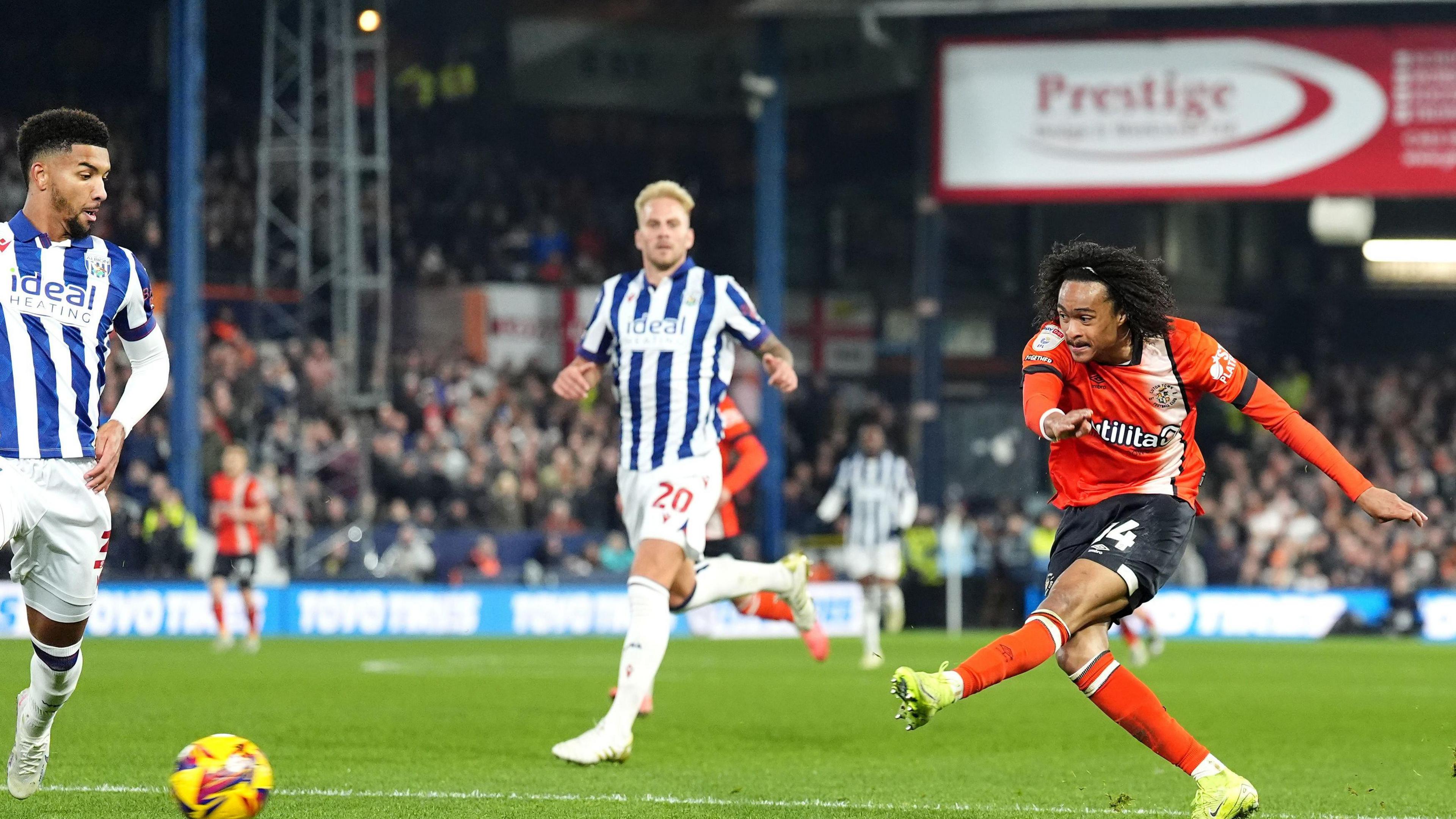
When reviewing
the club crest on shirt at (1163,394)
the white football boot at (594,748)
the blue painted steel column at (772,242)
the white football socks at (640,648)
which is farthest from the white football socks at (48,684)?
the blue painted steel column at (772,242)

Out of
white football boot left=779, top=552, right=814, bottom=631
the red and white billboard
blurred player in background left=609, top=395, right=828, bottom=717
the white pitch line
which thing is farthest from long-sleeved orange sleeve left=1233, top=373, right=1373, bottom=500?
the red and white billboard

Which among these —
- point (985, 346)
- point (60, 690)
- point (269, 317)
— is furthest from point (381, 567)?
point (60, 690)

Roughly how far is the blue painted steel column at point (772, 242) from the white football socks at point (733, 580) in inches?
595

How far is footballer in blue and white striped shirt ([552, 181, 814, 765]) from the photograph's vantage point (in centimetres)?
861

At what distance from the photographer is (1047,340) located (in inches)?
257

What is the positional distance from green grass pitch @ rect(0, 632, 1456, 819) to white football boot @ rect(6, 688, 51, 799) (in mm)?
73

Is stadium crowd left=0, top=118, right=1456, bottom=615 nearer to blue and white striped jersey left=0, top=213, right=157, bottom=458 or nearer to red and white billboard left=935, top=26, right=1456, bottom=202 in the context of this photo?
red and white billboard left=935, top=26, right=1456, bottom=202

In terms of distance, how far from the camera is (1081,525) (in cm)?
655

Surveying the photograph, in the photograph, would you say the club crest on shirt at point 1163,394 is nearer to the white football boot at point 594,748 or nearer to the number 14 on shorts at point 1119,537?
the number 14 on shorts at point 1119,537

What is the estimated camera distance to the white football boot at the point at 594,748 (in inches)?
317

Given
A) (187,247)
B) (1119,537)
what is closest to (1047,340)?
(1119,537)

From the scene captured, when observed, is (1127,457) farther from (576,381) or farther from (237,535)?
(237,535)

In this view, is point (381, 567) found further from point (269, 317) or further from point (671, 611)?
point (671, 611)

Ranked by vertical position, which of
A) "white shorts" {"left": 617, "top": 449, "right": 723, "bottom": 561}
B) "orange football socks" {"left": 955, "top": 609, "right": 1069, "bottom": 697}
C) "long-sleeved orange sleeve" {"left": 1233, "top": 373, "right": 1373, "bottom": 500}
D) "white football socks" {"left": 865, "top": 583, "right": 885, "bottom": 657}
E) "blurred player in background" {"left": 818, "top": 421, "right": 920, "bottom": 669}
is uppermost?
"long-sleeved orange sleeve" {"left": 1233, "top": 373, "right": 1373, "bottom": 500}
